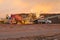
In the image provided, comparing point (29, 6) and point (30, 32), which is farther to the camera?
point (29, 6)

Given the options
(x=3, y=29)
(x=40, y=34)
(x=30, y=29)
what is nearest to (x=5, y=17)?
(x=3, y=29)

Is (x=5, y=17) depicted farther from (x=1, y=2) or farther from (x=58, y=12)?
(x=58, y=12)

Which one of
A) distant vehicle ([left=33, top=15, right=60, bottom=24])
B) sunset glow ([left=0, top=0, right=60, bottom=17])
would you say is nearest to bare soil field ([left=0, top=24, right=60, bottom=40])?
distant vehicle ([left=33, top=15, right=60, bottom=24])

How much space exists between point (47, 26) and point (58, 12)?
0.65 feet

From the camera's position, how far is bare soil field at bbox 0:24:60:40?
158 centimetres

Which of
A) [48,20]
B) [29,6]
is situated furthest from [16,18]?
[48,20]

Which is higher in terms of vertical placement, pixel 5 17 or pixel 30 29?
pixel 5 17

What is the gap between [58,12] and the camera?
174 centimetres

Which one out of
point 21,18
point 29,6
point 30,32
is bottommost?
point 30,32

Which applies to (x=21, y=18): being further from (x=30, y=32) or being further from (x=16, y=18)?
(x=30, y=32)

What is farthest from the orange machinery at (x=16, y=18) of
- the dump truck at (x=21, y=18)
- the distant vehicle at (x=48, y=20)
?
the distant vehicle at (x=48, y=20)

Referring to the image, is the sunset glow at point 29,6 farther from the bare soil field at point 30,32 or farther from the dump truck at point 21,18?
the bare soil field at point 30,32

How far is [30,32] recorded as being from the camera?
161 cm

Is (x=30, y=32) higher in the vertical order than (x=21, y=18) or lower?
lower
